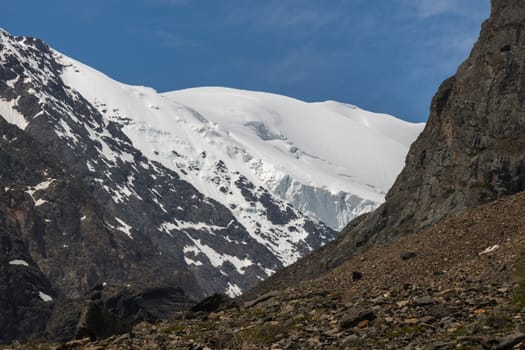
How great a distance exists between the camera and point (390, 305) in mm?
32781

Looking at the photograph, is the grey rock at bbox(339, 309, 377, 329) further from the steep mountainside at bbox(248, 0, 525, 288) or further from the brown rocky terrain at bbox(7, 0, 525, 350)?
the steep mountainside at bbox(248, 0, 525, 288)

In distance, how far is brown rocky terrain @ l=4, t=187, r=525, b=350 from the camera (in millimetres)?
26578

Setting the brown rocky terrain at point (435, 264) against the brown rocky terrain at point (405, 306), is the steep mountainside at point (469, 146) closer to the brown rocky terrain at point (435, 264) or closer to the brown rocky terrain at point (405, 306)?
the brown rocky terrain at point (435, 264)

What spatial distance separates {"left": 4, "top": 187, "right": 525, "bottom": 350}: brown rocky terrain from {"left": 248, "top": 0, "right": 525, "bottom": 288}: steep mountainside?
2337 cm

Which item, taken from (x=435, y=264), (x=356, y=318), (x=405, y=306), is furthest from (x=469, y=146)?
(x=356, y=318)

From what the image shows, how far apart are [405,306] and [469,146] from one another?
2182 inches

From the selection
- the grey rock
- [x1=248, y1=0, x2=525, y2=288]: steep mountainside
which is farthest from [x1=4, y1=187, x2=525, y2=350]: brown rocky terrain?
[x1=248, y1=0, x2=525, y2=288]: steep mountainside

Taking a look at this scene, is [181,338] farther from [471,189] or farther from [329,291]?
[471,189]

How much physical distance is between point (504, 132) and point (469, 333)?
191 ft

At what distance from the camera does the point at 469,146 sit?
8506cm

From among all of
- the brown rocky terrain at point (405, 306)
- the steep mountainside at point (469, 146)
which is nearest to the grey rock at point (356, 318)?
the brown rocky terrain at point (405, 306)

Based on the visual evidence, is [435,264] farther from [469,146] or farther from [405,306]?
[469,146]

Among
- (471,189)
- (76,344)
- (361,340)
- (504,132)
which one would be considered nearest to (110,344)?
(76,344)

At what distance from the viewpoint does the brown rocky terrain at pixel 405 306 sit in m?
26.6
